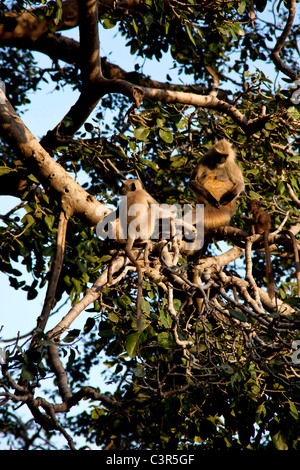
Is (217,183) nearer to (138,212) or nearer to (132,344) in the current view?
(138,212)

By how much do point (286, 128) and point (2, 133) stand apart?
2.36 metres

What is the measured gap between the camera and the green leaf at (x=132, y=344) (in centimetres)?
284

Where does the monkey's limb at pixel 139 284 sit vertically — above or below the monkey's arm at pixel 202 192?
below

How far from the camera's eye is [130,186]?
→ 185 inches

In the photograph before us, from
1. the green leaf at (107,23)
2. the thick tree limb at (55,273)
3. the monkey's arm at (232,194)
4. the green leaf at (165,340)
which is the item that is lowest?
the green leaf at (165,340)

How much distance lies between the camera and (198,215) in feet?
16.0

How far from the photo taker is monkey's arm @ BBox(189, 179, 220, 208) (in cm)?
520

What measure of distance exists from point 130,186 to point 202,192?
3.04 feet

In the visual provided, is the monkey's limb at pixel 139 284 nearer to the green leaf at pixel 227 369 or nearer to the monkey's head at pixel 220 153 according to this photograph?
the green leaf at pixel 227 369

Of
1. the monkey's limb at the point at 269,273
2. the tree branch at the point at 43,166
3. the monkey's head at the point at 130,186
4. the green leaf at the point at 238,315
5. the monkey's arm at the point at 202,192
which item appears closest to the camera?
the green leaf at the point at 238,315

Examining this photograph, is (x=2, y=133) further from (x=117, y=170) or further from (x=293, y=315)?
(x=293, y=315)

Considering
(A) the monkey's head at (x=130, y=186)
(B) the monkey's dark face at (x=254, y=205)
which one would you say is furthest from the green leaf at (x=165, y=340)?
(B) the monkey's dark face at (x=254, y=205)

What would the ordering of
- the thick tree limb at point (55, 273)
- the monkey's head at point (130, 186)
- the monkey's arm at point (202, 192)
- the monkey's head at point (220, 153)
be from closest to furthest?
the thick tree limb at point (55, 273) < the monkey's head at point (130, 186) < the monkey's arm at point (202, 192) < the monkey's head at point (220, 153)

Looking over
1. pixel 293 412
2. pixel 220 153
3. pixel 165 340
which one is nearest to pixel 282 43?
pixel 220 153
